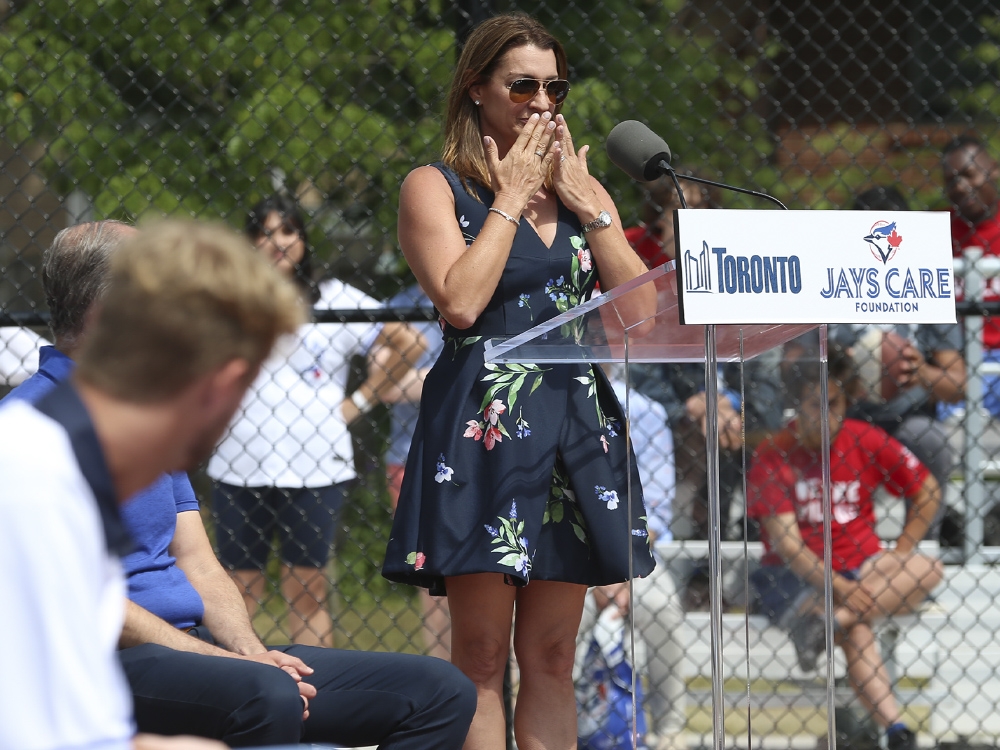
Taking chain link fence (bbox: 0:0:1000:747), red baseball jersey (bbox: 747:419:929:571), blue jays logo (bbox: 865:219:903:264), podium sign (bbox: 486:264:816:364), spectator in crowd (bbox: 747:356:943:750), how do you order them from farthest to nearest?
chain link fence (bbox: 0:0:1000:747) < red baseball jersey (bbox: 747:419:929:571) < spectator in crowd (bbox: 747:356:943:750) < podium sign (bbox: 486:264:816:364) < blue jays logo (bbox: 865:219:903:264)

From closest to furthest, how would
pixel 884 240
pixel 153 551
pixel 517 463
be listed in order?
1. pixel 884 240
2. pixel 153 551
3. pixel 517 463

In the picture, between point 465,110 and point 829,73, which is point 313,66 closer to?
point 465,110

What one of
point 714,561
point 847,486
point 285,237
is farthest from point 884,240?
point 285,237

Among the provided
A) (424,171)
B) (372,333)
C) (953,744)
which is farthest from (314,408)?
(953,744)

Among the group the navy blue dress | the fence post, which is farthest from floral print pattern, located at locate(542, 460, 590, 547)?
the fence post

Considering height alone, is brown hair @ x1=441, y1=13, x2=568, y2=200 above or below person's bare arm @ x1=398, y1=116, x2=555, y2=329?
above

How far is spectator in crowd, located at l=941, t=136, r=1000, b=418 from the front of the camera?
421cm

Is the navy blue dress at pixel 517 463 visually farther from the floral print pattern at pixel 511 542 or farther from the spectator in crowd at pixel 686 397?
the spectator in crowd at pixel 686 397

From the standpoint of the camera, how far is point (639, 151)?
2287mm

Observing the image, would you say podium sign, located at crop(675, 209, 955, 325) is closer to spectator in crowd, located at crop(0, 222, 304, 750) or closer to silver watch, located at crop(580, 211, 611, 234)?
silver watch, located at crop(580, 211, 611, 234)

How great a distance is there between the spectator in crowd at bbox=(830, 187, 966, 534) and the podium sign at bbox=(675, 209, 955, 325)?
74.4 inches

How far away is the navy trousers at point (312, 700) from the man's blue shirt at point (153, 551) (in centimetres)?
17

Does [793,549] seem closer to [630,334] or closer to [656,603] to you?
[630,334]

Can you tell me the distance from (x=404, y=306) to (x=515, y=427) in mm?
1333
